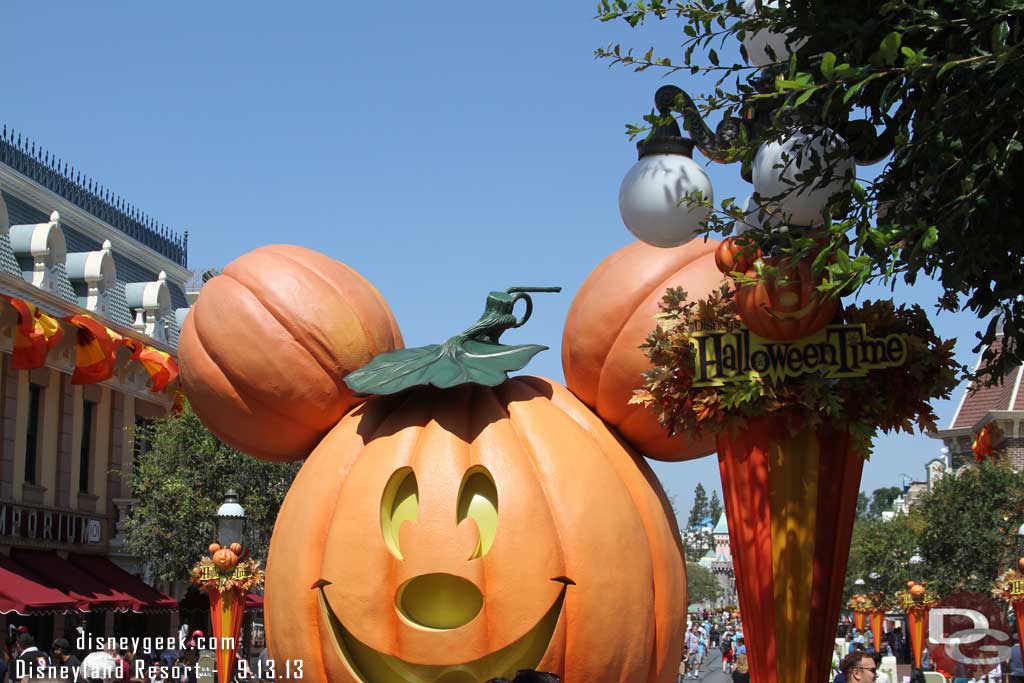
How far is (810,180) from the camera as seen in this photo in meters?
4.31

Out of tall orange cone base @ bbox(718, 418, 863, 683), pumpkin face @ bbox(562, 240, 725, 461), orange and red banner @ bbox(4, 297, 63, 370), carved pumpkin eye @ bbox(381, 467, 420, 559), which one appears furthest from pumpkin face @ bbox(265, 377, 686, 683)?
orange and red banner @ bbox(4, 297, 63, 370)

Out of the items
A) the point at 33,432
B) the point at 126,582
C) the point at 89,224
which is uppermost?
the point at 89,224

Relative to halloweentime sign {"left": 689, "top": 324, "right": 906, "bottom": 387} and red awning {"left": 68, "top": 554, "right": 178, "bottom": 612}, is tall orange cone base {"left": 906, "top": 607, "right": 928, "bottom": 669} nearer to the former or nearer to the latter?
red awning {"left": 68, "top": 554, "right": 178, "bottom": 612}

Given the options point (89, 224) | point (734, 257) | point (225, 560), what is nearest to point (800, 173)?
point (734, 257)

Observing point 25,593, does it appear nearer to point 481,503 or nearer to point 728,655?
point 481,503

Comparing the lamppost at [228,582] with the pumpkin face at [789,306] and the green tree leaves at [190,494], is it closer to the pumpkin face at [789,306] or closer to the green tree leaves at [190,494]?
the green tree leaves at [190,494]

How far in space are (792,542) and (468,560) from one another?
1.76 m

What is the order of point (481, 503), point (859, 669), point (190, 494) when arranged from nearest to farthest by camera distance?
point (859, 669) → point (481, 503) → point (190, 494)

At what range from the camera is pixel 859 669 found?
524cm

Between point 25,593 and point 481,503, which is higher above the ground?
point 25,593

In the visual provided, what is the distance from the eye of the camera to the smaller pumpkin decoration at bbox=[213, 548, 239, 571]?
14.8 metres

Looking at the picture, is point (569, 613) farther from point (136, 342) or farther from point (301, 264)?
point (136, 342)

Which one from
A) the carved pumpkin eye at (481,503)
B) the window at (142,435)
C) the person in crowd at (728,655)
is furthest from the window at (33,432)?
the carved pumpkin eye at (481,503)

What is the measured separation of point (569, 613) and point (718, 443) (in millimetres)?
1474
